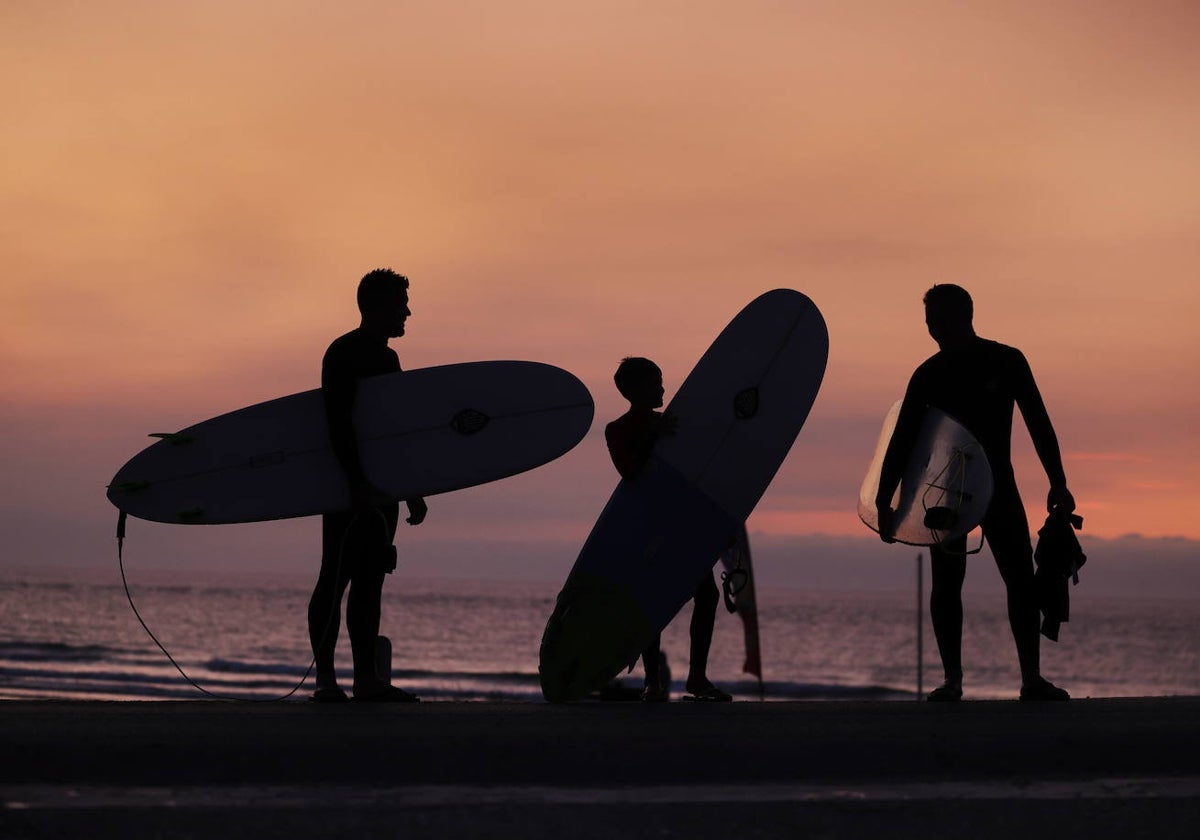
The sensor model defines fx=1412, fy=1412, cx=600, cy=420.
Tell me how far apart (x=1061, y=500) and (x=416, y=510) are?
280 cm

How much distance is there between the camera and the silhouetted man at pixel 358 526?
5648mm

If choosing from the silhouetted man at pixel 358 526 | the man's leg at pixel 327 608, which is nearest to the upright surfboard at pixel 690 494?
the silhouetted man at pixel 358 526

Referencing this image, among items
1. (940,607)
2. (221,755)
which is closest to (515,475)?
(940,607)

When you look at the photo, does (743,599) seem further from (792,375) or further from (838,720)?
(838,720)

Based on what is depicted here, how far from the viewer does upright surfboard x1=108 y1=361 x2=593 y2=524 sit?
6312 mm

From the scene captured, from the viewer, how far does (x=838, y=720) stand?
443cm

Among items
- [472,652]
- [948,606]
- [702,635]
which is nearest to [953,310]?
[948,606]

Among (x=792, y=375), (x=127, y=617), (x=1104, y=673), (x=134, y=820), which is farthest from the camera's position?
(x=127, y=617)

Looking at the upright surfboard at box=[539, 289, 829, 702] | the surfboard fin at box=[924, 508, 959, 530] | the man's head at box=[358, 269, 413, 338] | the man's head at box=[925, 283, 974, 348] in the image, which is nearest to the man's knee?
the upright surfboard at box=[539, 289, 829, 702]

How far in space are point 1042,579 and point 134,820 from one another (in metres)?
4.34

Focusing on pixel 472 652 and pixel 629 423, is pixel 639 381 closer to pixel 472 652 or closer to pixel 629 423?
pixel 629 423

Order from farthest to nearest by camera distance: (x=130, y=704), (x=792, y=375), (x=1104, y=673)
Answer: (x=1104, y=673), (x=792, y=375), (x=130, y=704)

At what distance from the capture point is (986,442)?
6203mm

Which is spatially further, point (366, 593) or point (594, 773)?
point (366, 593)
